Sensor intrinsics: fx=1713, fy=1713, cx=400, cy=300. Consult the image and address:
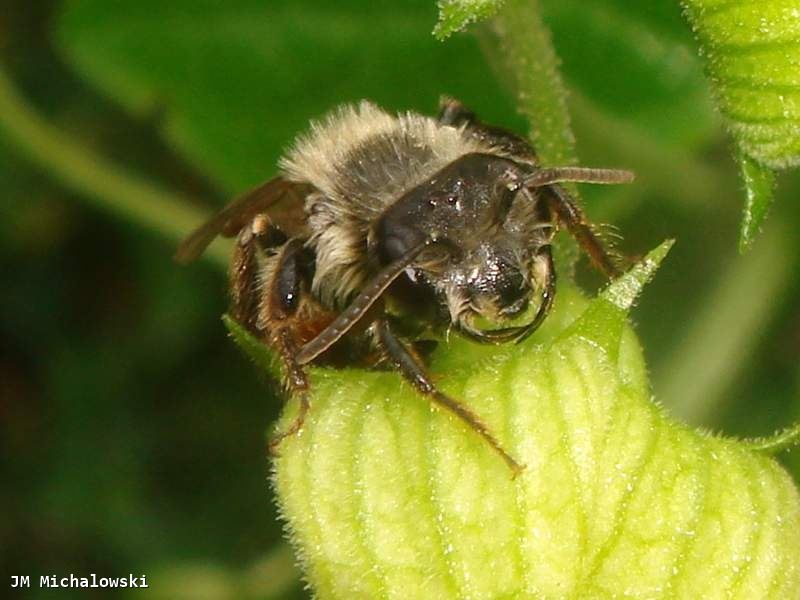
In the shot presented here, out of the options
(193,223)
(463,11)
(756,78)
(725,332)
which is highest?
(463,11)

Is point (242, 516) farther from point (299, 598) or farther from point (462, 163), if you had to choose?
Result: point (462, 163)

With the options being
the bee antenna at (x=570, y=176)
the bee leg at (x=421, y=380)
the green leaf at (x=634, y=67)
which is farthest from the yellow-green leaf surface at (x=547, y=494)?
the green leaf at (x=634, y=67)

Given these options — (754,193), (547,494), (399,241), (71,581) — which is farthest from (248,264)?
(71,581)

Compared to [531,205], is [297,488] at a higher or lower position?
lower

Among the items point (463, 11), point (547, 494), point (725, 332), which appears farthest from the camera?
point (725, 332)

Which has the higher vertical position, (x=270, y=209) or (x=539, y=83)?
(x=539, y=83)

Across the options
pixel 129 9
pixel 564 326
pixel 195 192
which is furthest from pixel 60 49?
pixel 564 326

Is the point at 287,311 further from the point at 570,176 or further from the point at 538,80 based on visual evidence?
the point at 538,80
